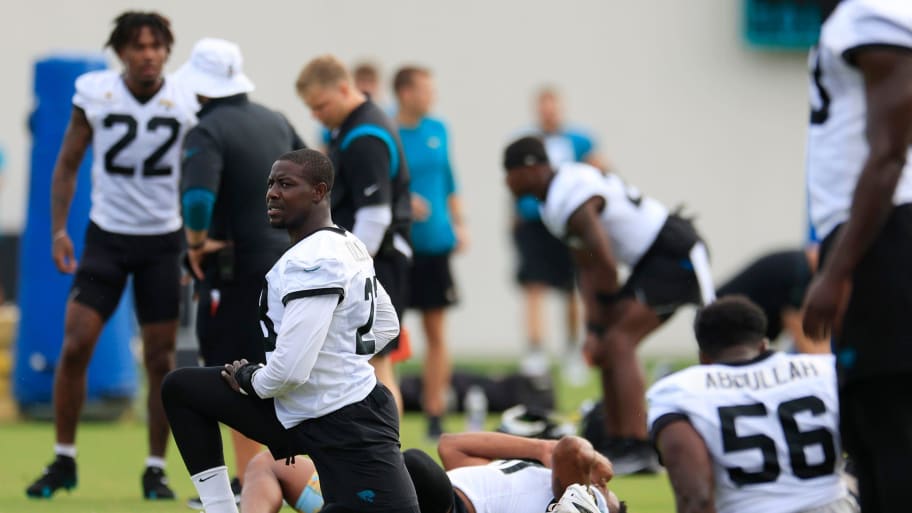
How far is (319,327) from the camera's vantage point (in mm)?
4555

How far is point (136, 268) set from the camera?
6.96 meters

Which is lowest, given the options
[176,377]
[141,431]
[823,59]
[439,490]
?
[141,431]

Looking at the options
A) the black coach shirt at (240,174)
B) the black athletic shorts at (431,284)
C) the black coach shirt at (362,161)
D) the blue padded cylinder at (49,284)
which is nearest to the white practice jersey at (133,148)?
the black coach shirt at (240,174)

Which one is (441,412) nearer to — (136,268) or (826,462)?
(136,268)

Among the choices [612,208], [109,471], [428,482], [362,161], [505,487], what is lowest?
[109,471]

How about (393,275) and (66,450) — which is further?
(393,275)

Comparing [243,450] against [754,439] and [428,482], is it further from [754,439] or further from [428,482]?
[754,439]

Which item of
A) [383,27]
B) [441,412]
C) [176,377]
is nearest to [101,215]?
[176,377]

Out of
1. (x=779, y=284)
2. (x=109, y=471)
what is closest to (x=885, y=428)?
(x=109, y=471)

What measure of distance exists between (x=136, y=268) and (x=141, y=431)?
3.51 metres

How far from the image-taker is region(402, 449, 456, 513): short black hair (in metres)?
5.11

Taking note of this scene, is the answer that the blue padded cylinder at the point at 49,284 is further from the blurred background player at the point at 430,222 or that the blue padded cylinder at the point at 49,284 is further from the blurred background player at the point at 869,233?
the blurred background player at the point at 869,233

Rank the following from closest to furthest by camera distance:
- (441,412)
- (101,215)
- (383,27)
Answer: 1. (101,215)
2. (441,412)
3. (383,27)

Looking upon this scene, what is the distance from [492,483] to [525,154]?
2.77m
